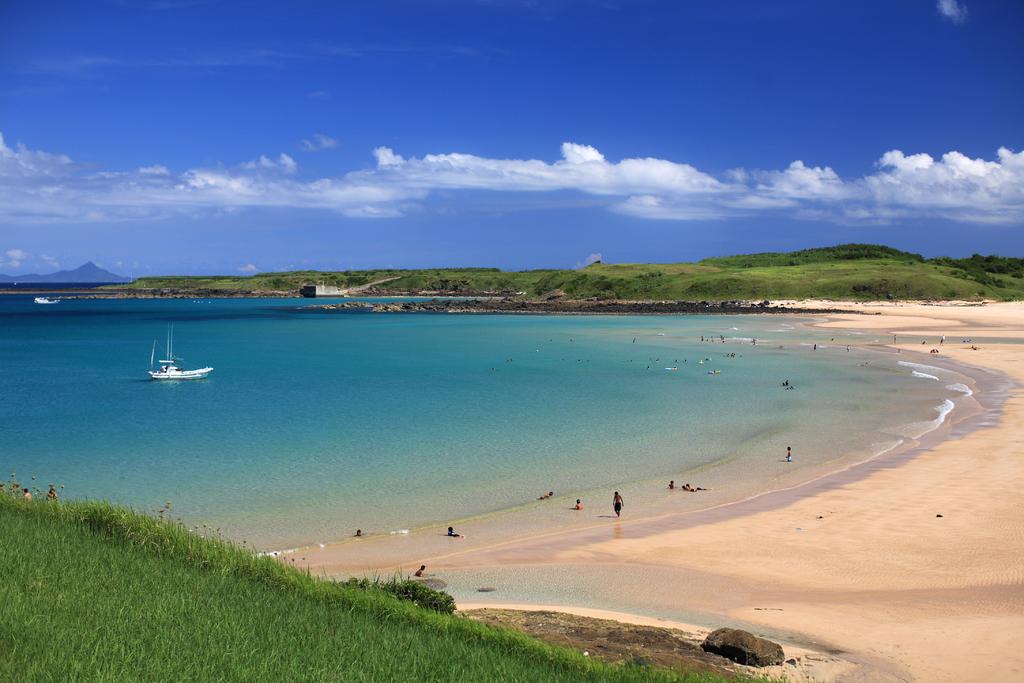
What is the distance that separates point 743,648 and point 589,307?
141m

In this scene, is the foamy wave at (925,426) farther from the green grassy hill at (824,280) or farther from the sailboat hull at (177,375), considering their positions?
the green grassy hill at (824,280)

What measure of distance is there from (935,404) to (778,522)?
25.7m

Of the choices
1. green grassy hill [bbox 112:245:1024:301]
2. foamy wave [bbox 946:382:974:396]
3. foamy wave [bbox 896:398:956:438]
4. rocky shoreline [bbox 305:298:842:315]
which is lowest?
foamy wave [bbox 896:398:956:438]

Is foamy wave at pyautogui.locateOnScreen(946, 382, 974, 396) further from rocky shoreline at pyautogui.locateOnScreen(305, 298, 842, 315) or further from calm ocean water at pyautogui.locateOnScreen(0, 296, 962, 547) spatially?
rocky shoreline at pyautogui.locateOnScreen(305, 298, 842, 315)

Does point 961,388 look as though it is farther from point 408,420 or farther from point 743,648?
point 743,648

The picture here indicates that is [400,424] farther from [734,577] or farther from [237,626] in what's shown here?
[237,626]

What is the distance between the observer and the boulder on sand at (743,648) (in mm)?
13680

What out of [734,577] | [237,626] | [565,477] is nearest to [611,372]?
[565,477]

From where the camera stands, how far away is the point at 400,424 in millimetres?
39688

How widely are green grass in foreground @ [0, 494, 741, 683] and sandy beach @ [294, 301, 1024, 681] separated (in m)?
5.69

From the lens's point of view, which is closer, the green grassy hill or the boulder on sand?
the boulder on sand

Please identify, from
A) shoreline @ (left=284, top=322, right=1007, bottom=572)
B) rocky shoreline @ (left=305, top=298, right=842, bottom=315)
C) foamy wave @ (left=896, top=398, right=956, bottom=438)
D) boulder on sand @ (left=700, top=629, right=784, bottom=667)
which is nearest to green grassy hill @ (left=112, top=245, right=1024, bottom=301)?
rocky shoreline @ (left=305, top=298, right=842, bottom=315)

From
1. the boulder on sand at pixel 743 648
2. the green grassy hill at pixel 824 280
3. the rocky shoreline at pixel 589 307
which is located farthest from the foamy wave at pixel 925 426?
the green grassy hill at pixel 824 280

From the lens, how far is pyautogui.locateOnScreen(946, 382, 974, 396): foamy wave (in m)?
48.0
